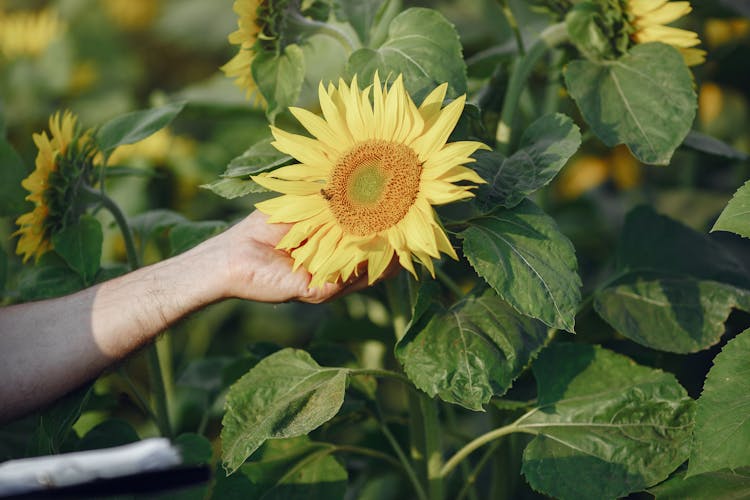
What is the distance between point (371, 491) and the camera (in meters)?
1.42

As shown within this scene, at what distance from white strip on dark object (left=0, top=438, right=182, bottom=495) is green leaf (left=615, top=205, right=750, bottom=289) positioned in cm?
63

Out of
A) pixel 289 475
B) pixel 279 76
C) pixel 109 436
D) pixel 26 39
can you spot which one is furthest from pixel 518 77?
pixel 26 39

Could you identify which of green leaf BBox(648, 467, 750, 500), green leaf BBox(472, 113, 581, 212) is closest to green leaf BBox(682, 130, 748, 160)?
green leaf BBox(472, 113, 581, 212)

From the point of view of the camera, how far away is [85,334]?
955 mm

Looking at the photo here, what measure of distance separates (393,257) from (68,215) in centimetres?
40

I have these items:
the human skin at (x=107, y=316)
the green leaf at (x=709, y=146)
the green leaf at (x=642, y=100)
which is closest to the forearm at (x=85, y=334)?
the human skin at (x=107, y=316)

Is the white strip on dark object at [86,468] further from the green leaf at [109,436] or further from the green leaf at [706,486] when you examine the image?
the green leaf at [706,486]

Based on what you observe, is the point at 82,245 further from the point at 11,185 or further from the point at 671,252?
the point at 671,252

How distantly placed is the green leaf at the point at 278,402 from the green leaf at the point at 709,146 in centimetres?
48

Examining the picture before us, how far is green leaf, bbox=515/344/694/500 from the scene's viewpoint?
872 mm

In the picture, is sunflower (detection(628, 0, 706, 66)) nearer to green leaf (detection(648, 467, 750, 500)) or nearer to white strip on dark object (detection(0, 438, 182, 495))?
green leaf (detection(648, 467, 750, 500))

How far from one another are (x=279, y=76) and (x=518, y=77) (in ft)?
0.88

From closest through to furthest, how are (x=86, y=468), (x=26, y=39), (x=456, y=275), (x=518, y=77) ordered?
(x=86, y=468)
(x=518, y=77)
(x=456, y=275)
(x=26, y=39)

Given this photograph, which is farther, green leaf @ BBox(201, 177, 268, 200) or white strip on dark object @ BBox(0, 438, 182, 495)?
green leaf @ BBox(201, 177, 268, 200)
